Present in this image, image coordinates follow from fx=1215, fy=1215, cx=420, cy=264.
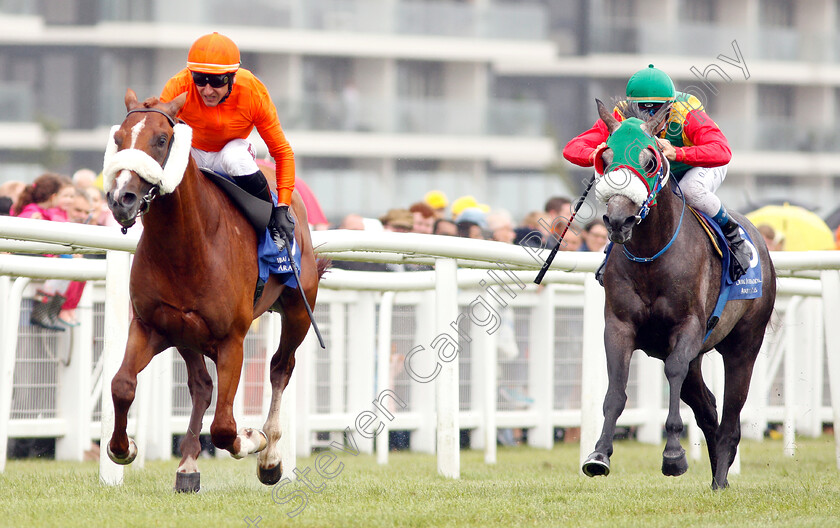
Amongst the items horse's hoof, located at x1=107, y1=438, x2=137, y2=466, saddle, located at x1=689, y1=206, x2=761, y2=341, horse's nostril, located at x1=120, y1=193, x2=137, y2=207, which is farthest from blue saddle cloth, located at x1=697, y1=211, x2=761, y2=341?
horse's nostril, located at x1=120, y1=193, x2=137, y2=207

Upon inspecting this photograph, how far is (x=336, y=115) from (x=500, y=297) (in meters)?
28.7

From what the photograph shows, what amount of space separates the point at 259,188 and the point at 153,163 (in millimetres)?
1165

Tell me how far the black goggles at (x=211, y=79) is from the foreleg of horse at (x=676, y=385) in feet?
8.23

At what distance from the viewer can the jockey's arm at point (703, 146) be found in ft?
20.3

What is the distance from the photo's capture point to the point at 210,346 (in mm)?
5613

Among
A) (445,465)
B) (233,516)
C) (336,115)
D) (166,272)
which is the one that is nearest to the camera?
(233,516)

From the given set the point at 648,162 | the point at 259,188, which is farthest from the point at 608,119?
the point at 259,188

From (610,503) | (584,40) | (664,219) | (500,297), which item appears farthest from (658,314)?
(584,40)

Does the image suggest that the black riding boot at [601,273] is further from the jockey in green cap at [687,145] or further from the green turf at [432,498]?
the green turf at [432,498]

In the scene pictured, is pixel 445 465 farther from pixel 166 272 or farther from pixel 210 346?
pixel 166 272

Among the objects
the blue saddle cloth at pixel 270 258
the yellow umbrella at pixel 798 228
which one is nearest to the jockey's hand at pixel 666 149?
the blue saddle cloth at pixel 270 258

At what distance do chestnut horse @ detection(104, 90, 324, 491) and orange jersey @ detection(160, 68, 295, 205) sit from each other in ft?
0.97

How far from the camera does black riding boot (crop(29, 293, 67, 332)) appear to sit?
8148 mm

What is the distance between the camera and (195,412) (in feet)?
21.2
